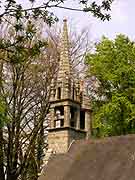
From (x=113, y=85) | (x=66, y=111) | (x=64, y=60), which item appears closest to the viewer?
(x=66, y=111)

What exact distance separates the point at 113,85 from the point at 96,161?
844 centimetres

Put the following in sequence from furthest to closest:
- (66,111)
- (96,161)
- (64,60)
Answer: (64,60) < (66,111) < (96,161)

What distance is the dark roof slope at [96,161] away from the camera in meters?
19.4

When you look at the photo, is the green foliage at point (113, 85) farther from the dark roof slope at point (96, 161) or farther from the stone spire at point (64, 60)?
the dark roof slope at point (96, 161)

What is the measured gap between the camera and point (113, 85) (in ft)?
93.4

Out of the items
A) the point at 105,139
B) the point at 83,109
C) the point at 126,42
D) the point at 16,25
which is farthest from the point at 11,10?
the point at 126,42

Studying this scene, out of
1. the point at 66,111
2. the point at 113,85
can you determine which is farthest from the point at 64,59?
the point at 113,85

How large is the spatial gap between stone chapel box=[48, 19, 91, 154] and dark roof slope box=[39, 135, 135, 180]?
862 millimetres

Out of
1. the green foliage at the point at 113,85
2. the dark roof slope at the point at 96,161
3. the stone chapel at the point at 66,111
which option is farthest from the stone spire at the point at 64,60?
the dark roof slope at the point at 96,161

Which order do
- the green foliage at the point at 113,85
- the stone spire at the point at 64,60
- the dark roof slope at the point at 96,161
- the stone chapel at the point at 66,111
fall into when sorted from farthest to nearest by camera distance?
the green foliage at the point at 113,85, the stone spire at the point at 64,60, the stone chapel at the point at 66,111, the dark roof slope at the point at 96,161


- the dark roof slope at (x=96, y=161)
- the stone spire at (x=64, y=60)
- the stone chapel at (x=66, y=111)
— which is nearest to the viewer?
the dark roof slope at (x=96, y=161)

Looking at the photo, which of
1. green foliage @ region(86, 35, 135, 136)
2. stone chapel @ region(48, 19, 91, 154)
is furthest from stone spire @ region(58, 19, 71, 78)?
green foliage @ region(86, 35, 135, 136)

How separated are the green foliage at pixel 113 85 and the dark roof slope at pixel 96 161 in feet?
15.4

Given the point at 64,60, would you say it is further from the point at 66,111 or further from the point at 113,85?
the point at 113,85
